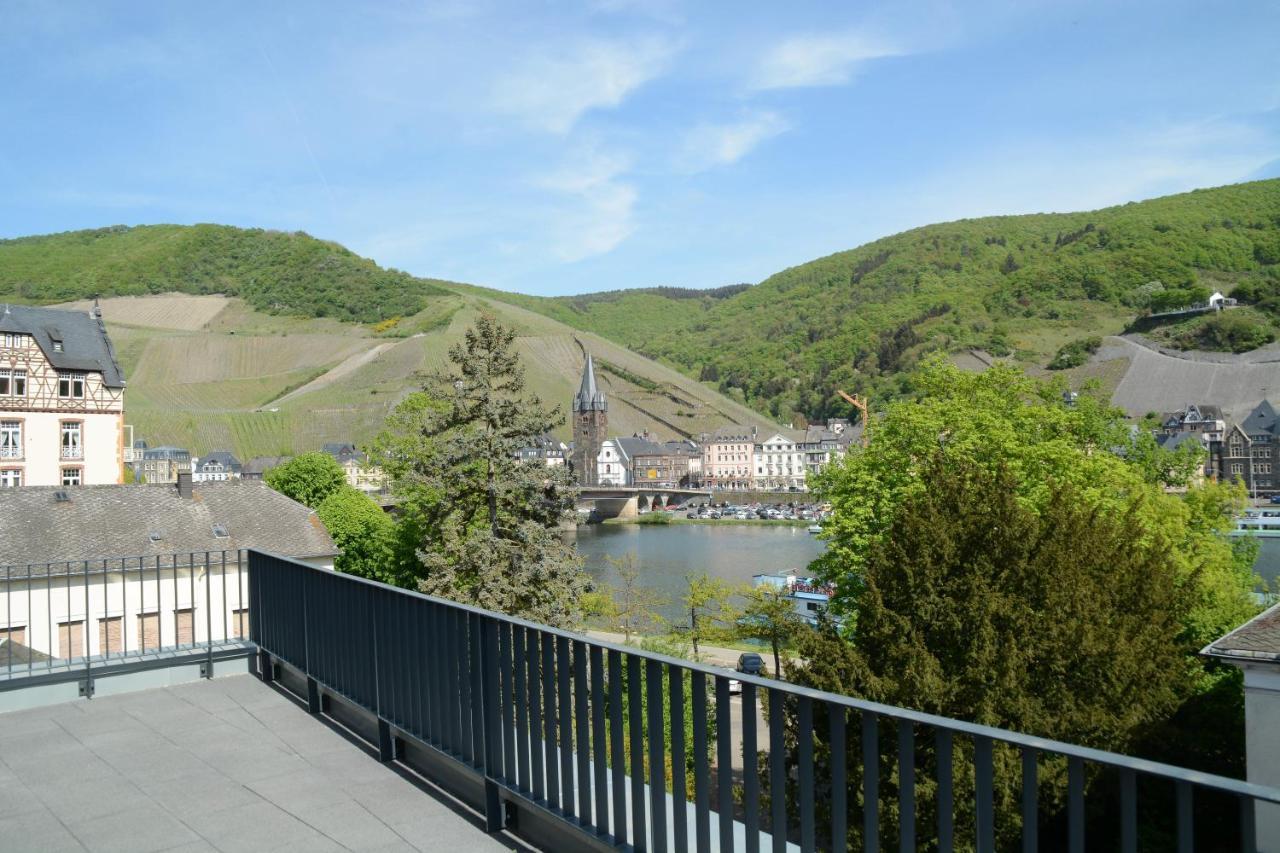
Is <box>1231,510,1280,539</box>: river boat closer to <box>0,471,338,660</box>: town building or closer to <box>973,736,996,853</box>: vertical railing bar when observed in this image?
<box>0,471,338,660</box>: town building

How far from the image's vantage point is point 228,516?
32062 mm

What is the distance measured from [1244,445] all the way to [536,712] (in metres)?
131

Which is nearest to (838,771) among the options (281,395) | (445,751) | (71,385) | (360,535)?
(445,751)

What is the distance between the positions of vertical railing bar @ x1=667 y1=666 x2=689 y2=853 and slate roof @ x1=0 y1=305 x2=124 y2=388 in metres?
47.8

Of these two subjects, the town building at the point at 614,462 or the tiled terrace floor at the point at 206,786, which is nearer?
the tiled terrace floor at the point at 206,786

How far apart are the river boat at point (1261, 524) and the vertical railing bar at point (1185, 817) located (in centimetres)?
7609

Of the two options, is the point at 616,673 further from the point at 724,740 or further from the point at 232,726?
the point at 232,726

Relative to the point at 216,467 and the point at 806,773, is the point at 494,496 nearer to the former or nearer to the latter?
the point at 806,773

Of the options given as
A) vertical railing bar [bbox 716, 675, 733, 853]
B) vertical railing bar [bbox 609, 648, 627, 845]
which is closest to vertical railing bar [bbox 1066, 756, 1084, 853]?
vertical railing bar [bbox 716, 675, 733, 853]

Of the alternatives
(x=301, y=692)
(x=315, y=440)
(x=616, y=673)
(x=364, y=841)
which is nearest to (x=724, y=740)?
(x=616, y=673)

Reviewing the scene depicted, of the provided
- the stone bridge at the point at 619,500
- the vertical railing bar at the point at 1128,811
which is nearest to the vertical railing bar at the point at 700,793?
the vertical railing bar at the point at 1128,811

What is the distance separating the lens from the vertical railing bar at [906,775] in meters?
2.52

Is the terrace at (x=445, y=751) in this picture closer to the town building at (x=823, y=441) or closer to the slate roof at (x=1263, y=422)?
the slate roof at (x=1263, y=422)

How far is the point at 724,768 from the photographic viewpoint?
10.5 ft
